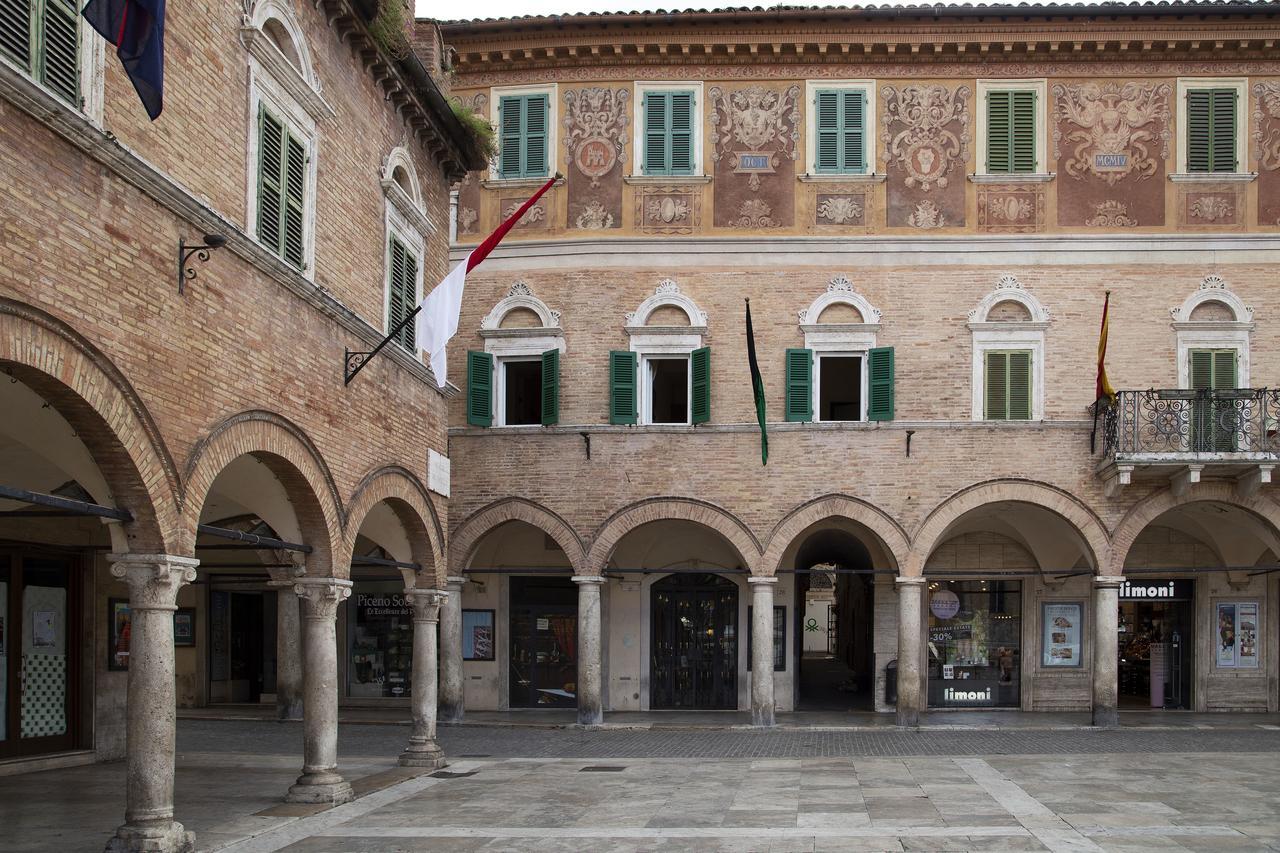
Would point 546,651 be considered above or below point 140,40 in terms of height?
below

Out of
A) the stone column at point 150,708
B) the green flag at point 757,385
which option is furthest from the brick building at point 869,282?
the stone column at point 150,708

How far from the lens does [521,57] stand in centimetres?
2592

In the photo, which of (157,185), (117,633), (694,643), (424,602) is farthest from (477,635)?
(157,185)

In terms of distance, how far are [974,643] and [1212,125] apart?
10459 millimetres

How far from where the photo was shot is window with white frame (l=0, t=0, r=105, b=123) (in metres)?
9.27

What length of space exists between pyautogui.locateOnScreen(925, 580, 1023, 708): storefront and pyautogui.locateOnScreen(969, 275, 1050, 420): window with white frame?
14.3 ft

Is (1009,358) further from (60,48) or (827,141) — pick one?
(60,48)

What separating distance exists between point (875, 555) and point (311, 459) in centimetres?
1452

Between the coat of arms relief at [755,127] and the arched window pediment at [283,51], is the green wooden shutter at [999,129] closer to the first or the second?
the coat of arms relief at [755,127]

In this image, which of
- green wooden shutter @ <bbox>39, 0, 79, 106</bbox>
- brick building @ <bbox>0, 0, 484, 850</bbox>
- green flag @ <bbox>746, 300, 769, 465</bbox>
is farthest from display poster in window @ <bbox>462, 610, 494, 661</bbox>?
green wooden shutter @ <bbox>39, 0, 79, 106</bbox>

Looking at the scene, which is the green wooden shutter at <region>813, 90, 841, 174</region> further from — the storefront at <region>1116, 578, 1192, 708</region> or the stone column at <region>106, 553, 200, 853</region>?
the stone column at <region>106, 553, 200, 853</region>

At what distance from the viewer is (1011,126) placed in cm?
2522

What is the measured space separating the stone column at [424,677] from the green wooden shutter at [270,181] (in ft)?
21.7

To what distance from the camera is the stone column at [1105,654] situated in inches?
942
